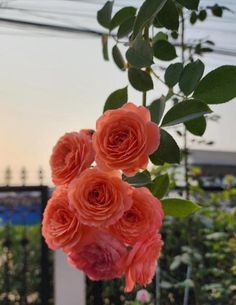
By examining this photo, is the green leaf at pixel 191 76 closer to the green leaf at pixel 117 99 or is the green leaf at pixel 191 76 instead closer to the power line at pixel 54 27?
the green leaf at pixel 117 99

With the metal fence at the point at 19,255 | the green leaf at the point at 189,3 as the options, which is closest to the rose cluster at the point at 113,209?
the green leaf at the point at 189,3

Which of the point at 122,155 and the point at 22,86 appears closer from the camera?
the point at 122,155

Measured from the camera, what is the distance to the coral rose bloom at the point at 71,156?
25.3 inches

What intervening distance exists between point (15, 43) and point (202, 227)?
1.66 metres

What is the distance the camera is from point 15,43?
2459mm

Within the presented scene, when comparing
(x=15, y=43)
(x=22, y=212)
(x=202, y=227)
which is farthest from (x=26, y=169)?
(x=202, y=227)

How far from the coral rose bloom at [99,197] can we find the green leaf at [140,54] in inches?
6.4

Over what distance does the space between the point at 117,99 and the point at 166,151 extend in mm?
104

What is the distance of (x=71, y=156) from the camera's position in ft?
2.14

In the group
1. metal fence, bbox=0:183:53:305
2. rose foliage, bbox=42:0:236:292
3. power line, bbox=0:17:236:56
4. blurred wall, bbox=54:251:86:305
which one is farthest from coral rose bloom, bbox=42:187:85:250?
metal fence, bbox=0:183:53:305

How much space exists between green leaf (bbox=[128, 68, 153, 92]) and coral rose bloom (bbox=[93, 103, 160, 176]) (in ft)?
0.37

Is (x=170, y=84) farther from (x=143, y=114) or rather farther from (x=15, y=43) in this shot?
(x=15, y=43)

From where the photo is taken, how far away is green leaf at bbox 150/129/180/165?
669 mm

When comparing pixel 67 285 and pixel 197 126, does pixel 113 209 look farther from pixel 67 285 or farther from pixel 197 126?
pixel 67 285
